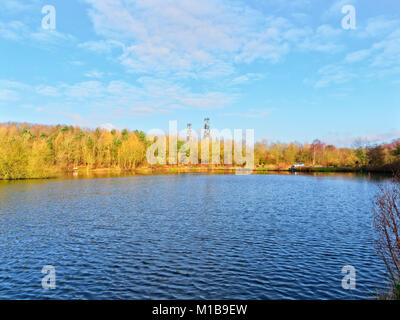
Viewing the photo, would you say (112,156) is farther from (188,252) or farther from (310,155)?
(188,252)

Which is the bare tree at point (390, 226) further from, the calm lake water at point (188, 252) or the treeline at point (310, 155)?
A: the treeline at point (310, 155)

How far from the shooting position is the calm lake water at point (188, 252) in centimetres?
1112

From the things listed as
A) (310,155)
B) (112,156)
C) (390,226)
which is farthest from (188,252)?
(310,155)

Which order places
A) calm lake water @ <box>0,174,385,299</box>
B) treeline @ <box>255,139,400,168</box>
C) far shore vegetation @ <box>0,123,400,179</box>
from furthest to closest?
treeline @ <box>255,139,400,168</box>, far shore vegetation @ <box>0,123,400,179</box>, calm lake water @ <box>0,174,385,299</box>

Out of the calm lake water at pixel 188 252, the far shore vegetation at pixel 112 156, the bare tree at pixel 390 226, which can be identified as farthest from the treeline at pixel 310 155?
the bare tree at pixel 390 226

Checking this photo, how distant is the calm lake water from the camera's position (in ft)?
36.5

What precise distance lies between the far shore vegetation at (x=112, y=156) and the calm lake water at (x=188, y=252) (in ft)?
134

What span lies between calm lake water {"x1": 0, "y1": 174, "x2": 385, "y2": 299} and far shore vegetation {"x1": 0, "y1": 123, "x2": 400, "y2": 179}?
4084 cm

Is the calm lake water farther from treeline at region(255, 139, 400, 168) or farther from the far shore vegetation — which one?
treeline at region(255, 139, 400, 168)

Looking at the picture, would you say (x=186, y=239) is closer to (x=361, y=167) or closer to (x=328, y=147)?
(x=361, y=167)

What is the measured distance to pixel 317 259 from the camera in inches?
567

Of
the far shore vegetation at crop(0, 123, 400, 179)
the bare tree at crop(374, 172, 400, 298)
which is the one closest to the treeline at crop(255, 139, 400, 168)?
the far shore vegetation at crop(0, 123, 400, 179)
